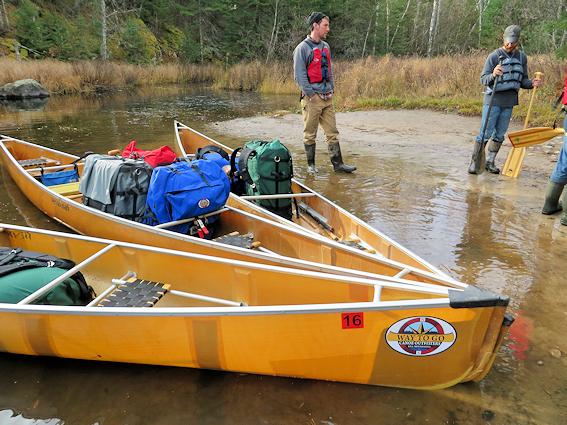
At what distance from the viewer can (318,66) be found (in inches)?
247

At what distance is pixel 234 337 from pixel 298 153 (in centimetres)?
641

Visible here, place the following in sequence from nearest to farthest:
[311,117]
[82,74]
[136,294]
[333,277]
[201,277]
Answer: [333,277]
[136,294]
[201,277]
[311,117]
[82,74]

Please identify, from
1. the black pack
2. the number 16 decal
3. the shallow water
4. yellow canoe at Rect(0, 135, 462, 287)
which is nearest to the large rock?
the shallow water

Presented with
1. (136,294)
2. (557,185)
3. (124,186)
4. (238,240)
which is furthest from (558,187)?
(124,186)

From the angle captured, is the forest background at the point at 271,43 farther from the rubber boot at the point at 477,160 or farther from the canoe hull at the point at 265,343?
the canoe hull at the point at 265,343

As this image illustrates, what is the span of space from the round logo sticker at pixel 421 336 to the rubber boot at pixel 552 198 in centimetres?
358

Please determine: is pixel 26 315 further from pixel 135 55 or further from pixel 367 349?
Answer: pixel 135 55

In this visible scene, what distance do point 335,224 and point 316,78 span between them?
2888mm

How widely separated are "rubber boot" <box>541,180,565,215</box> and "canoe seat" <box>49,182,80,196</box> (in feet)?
19.0

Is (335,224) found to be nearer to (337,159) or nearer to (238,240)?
(238,240)

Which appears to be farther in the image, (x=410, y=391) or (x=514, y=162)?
(x=514, y=162)

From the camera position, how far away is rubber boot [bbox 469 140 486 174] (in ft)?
21.0

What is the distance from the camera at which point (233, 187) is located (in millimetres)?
5113

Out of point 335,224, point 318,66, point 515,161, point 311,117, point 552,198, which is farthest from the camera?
point 311,117
